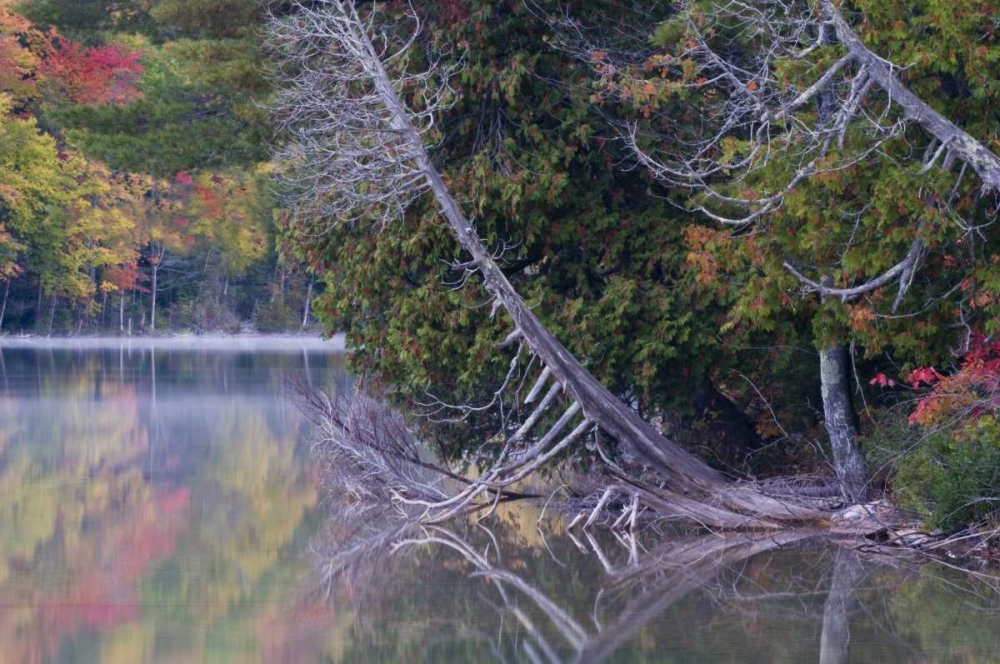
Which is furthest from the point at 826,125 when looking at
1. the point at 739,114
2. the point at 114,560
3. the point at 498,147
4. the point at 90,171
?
the point at 90,171

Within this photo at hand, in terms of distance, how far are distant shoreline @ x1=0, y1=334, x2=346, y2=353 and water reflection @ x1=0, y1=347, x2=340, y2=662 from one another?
21.3 meters

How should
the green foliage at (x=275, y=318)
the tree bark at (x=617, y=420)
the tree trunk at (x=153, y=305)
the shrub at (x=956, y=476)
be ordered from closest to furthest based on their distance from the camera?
the shrub at (x=956, y=476), the tree bark at (x=617, y=420), the tree trunk at (x=153, y=305), the green foliage at (x=275, y=318)

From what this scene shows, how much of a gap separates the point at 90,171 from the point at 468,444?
127ft

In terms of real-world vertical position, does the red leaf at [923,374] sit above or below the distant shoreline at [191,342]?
above

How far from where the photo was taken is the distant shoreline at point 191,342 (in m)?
53.0

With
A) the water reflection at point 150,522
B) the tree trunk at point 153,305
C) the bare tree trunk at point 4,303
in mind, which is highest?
the water reflection at point 150,522

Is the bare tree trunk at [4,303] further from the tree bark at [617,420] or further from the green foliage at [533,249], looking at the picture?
the tree bark at [617,420]

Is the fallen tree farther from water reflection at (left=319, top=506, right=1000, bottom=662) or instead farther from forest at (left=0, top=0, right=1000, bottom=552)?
water reflection at (left=319, top=506, right=1000, bottom=662)

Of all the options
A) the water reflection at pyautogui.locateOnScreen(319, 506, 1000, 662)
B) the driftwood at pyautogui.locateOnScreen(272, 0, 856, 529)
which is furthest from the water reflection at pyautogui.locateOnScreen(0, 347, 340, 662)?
the driftwood at pyautogui.locateOnScreen(272, 0, 856, 529)

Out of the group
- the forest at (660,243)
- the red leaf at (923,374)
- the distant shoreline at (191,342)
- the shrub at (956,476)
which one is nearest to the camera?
the shrub at (956,476)

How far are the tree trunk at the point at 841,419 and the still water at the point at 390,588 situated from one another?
109cm

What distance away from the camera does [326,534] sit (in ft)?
49.1

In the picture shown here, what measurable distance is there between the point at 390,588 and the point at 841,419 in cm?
526

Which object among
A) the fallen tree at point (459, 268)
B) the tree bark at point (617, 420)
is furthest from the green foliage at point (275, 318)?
the tree bark at point (617, 420)
